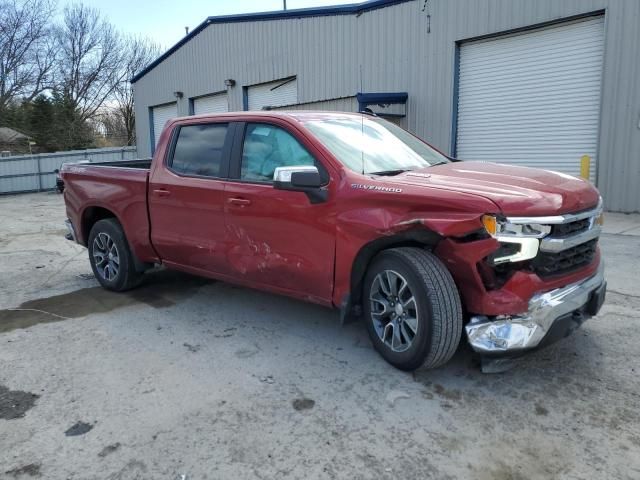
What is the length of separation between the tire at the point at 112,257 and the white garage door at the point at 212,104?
15.8m

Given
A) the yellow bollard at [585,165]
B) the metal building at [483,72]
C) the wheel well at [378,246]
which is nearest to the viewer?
the wheel well at [378,246]

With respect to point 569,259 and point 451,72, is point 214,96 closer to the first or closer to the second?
point 451,72

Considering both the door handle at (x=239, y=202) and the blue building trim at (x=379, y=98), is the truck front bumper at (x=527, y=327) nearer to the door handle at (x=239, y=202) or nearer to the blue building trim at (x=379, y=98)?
the door handle at (x=239, y=202)

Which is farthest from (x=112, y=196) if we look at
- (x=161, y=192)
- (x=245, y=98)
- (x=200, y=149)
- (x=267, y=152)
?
(x=245, y=98)

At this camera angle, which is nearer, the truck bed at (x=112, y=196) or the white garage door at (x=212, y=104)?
the truck bed at (x=112, y=196)

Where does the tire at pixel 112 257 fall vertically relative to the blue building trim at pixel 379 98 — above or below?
below

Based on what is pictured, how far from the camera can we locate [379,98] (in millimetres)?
13633

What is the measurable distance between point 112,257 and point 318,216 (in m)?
3.00

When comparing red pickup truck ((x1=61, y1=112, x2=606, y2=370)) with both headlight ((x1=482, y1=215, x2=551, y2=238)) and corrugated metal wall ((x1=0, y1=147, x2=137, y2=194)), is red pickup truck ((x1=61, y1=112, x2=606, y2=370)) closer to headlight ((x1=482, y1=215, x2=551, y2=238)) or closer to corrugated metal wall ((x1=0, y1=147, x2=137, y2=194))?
headlight ((x1=482, y1=215, x2=551, y2=238))

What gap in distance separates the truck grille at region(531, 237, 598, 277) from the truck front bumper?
130 mm

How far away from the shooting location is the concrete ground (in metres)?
2.64

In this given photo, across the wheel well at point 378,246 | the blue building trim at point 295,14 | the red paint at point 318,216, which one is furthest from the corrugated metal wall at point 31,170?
the wheel well at point 378,246

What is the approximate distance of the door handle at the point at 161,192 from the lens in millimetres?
4949

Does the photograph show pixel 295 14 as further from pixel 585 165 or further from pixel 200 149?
pixel 200 149
